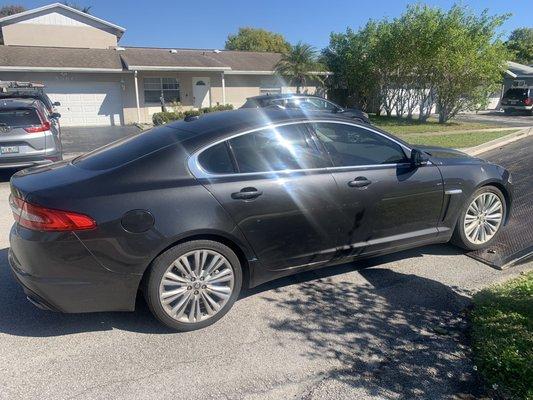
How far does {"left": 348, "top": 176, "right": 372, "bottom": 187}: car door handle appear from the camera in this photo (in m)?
3.74

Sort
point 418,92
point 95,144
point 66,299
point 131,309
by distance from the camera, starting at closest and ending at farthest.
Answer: point 66,299
point 131,309
point 95,144
point 418,92

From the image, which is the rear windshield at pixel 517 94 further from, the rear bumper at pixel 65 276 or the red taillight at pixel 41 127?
the rear bumper at pixel 65 276

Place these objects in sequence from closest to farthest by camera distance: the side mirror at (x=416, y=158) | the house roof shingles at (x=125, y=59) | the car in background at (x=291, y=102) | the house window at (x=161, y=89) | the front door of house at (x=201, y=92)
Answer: the side mirror at (x=416, y=158), the car in background at (x=291, y=102), the house roof shingles at (x=125, y=59), the house window at (x=161, y=89), the front door of house at (x=201, y=92)

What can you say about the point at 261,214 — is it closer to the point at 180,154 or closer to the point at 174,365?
the point at 180,154

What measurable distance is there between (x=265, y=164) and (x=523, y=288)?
8.18 feet

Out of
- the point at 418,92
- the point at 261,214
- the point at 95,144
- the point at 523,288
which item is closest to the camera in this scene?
the point at 261,214

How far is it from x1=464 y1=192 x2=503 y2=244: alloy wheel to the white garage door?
2075cm

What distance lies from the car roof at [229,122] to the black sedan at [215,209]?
0.02 meters

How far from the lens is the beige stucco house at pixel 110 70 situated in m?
20.9

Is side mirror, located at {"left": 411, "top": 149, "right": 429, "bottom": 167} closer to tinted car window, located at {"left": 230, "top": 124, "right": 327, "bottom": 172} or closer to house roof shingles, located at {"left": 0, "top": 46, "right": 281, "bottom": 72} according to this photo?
tinted car window, located at {"left": 230, "top": 124, "right": 327, "bottom": 172}

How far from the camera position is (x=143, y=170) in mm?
3119

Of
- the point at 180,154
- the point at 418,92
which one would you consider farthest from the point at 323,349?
the point at 418,92

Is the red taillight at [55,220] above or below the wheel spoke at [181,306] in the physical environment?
above

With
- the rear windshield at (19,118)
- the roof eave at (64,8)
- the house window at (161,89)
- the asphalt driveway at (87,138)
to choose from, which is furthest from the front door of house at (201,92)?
the rear windshield at (19,118)
